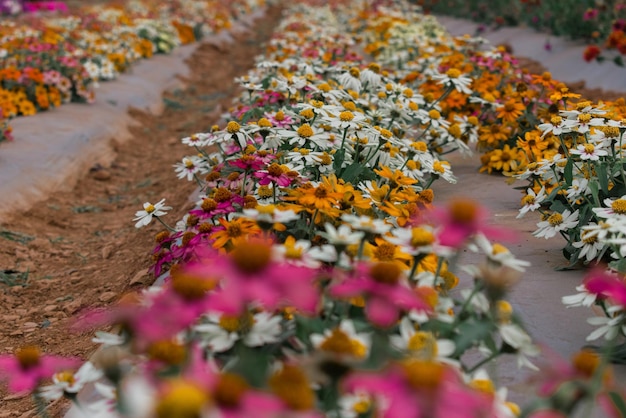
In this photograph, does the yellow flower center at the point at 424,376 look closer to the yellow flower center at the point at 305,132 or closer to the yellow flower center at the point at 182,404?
the yellow flower center at the point at 182,404

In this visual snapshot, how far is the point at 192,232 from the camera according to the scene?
2.19 m

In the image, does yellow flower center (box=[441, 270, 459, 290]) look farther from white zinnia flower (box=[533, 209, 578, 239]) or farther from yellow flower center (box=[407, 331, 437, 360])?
white zinnia flower (box=[533, 209, 578, 239])

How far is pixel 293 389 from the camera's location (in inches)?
36.4

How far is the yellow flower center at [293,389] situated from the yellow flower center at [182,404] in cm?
17

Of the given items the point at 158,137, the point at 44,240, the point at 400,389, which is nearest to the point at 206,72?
the point at 158,137

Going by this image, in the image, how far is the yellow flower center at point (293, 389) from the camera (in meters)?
0.90

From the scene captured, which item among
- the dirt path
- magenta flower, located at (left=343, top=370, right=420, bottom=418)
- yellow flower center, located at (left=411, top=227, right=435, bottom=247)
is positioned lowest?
the dirt path

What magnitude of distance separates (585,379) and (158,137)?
553 cm

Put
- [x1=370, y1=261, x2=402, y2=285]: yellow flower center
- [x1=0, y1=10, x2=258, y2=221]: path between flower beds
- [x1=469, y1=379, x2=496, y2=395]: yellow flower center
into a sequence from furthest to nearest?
[x1=0, y1=10, x2=258, y2=221]: path between flower beds < [x1=469, y1=379, x2=496, y2=395]: yellow flower center < [x1=370, y1=261, x2=402, y2=285]: yellow flower center

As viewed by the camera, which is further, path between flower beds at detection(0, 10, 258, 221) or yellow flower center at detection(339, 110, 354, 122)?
path between flower beds at detection(0, 10, 258, 221)

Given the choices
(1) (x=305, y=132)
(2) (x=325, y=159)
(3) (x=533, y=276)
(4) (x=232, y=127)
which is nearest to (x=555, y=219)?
(3) (x=533, y=276)

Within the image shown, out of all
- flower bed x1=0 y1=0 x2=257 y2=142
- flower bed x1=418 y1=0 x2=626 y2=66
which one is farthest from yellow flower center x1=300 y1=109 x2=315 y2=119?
flower bed x1=418 y1=0 x2=626 y2=66

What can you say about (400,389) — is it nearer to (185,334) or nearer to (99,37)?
(185,334)

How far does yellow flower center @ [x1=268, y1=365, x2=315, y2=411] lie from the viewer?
90cm
